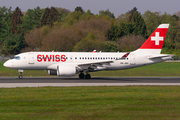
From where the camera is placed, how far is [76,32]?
310 feet

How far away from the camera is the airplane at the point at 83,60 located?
33469 mm

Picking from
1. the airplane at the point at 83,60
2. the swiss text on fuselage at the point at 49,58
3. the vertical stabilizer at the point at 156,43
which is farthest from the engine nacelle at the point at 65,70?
the vertical stabilizer at the point at 156,43

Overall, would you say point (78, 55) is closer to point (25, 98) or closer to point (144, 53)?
point (144, 53)

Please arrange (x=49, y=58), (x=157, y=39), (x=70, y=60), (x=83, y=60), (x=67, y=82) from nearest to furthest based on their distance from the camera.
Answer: (x=67, y=82), (x=49, y=58), (x=70, y=60), (x=83, y=60), (x=157, y=39)

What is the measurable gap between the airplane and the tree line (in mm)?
42163

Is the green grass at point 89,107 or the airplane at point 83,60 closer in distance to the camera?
the green grass at point 89,107

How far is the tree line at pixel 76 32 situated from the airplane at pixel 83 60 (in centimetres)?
4216

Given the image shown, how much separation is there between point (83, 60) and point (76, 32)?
60.4m

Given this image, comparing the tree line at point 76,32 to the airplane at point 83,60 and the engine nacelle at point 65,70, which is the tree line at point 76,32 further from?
the engine nacelle at point 65,70

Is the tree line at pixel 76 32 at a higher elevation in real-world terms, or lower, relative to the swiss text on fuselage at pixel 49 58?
higher

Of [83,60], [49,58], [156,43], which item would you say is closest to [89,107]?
[49,58]

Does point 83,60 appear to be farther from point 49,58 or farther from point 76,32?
point 76,32

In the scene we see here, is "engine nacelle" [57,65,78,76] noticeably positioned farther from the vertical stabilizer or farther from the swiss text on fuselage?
the vertical stabilizer

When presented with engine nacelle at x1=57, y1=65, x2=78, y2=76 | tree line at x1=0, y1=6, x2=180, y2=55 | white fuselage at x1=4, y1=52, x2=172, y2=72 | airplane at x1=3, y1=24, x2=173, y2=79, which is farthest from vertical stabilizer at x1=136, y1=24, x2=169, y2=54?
tree line at x1=0, y1=6, x2=180, y2=55
